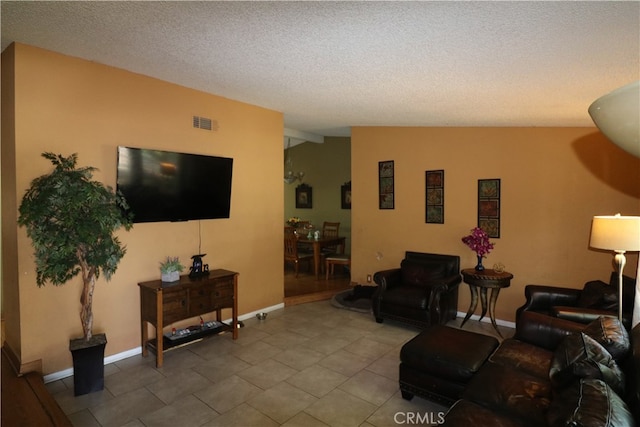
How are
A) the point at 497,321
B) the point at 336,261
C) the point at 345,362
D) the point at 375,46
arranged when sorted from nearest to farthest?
the point at 375,46 < the point at 345,362 < the point at 497,321 < the point at 336,261

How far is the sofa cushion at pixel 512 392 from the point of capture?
1893 millimetres

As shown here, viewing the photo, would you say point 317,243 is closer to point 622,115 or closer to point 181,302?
point 181,302

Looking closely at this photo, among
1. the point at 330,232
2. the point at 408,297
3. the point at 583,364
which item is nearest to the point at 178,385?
the point at 408,297

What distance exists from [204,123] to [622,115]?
3.99 metres

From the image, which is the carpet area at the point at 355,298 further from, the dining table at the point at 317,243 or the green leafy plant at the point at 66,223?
the green leafy plant at the point at 66,223

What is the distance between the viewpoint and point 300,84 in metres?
3.43

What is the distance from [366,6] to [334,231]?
20.2 ft

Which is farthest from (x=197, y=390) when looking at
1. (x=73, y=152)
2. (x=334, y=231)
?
(x=334, y=231)

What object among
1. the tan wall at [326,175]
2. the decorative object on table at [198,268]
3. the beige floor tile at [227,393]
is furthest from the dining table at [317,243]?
the beige floor tile at [227,393]

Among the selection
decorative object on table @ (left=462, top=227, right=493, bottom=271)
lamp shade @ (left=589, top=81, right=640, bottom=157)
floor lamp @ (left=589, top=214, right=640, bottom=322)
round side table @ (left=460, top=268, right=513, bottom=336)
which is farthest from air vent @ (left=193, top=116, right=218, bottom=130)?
floor lamp @ (left=589, top=214, right=640, bottom=322)

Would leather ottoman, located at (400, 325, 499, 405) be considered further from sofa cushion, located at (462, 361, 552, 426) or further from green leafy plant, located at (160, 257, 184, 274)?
green leafy plant, located at (160, 257, 184, 274)

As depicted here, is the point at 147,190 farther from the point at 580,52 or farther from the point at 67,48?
the point at 580,52

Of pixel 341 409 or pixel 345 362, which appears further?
pixel 345 362

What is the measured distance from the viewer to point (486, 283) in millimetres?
3945
